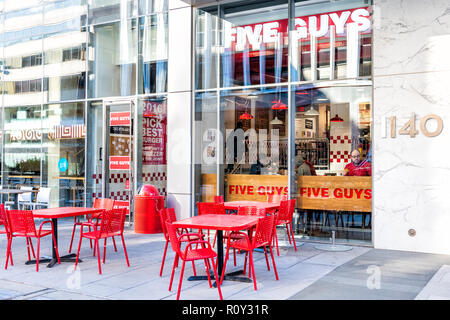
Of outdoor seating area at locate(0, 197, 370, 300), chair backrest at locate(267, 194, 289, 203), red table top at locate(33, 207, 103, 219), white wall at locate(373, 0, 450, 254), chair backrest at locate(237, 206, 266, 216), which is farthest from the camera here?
chair backrest at locate(267, 194, 289, 203)

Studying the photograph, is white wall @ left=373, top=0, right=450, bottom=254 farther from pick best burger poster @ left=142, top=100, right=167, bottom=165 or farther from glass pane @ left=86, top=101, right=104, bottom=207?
glass pane @ left=86, top=101, right=104, bottom=207

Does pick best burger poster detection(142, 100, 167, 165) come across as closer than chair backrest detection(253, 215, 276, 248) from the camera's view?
No

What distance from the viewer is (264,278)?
6410mm

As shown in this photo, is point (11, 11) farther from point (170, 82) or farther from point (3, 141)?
point (170, 82)

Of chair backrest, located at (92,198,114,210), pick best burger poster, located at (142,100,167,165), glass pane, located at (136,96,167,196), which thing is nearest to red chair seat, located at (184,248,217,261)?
chair backrest, located at (92,198,114,210)

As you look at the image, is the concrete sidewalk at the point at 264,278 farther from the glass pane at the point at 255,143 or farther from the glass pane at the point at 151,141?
the glass pane at the point at 151,141

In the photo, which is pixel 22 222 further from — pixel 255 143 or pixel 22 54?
pixel 22 54

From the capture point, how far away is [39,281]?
6.30 m

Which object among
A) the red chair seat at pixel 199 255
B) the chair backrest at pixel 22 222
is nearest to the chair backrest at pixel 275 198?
the red chair seat at pixel 199 255

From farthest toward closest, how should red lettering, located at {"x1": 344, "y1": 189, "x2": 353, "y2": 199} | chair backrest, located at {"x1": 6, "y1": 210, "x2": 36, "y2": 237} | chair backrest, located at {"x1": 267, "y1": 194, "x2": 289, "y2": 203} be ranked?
chair backrest, located at {"x1": 267, "y1": 194, "x2": 289, "y2": 203}, red lettering, located at {"x1": 344, "y1": 189, "x2": 353, "y2": 199}, chair backrest, located at {"x1": 6, "y1": 210, "x2": 36, "y2": 237}

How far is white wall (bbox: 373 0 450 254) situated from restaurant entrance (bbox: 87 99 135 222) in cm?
604

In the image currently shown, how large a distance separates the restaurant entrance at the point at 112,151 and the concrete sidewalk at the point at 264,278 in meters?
3.59

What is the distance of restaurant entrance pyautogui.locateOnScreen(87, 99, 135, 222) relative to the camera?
11.9 m

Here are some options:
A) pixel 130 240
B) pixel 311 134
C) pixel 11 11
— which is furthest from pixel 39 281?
pixel 11 11
